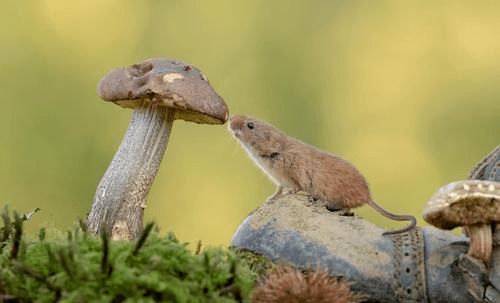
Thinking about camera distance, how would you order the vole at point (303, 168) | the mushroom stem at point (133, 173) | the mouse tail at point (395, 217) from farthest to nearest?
the mushroom stem at point (133, 173)
the vole at point (303, 168)
the mouse tail at point (395, 217)

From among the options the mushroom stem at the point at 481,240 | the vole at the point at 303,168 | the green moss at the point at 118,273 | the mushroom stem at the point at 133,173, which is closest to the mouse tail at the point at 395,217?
the vole at the point at 303,168

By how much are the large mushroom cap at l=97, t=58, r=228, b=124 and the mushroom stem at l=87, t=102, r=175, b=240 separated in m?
0.13

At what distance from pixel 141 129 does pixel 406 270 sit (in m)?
1.75

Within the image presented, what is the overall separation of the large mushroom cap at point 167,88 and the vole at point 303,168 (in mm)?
337

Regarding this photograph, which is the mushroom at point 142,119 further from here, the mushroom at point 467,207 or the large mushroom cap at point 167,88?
the mushroom at point 467,207

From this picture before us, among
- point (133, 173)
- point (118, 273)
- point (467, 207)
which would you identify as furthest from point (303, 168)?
point (118, 273)

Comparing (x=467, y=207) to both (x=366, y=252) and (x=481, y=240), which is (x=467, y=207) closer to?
(x=481, y=240)

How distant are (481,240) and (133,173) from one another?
6.42ft

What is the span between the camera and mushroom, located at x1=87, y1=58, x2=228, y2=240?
11.4 ft

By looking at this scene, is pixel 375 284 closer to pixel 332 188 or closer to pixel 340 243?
pixel 340 243

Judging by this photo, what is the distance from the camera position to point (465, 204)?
2301mm

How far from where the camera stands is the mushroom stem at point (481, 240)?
2.39 metres

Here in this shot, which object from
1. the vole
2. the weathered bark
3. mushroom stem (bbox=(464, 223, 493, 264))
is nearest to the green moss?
the weathered bark

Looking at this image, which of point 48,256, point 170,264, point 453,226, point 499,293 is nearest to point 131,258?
point 170,264
